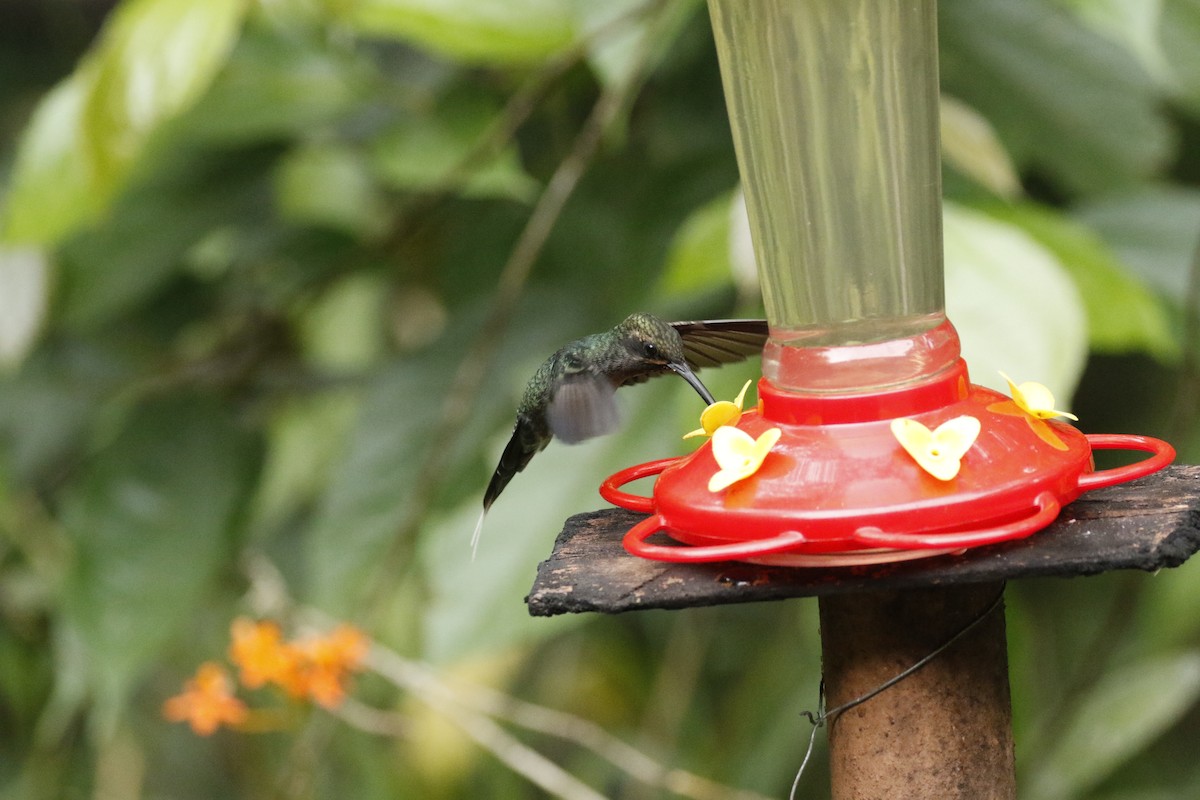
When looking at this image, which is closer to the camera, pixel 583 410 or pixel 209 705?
pixel 583 410

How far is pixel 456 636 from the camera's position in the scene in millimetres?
1487

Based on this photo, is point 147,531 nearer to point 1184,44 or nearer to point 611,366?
point 611,366

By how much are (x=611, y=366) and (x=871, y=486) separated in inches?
14.4

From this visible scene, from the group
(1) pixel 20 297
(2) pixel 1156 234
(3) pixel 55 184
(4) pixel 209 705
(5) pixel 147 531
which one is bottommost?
(4) pixel 209 705

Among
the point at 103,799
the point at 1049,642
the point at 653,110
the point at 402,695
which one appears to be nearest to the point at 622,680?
the point at 402,695

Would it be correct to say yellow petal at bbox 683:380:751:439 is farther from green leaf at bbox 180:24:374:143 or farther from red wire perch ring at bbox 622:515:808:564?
green leaf at bbox 180:24:374:143

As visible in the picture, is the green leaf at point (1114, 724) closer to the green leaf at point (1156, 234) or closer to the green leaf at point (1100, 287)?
the green leaf at point (1156, 234)

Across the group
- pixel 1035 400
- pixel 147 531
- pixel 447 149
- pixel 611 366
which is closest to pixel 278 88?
pixel 447 149

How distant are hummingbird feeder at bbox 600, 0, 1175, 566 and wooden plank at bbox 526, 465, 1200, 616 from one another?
0.05 feet

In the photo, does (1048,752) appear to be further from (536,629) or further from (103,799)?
(103,799)

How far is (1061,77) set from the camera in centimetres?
194

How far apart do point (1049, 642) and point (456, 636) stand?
4.73 ft

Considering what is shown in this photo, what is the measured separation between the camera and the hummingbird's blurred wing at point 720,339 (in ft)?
3.14

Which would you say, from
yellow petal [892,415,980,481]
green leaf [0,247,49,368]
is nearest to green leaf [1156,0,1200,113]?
yellow petal [892,415,980,481]
